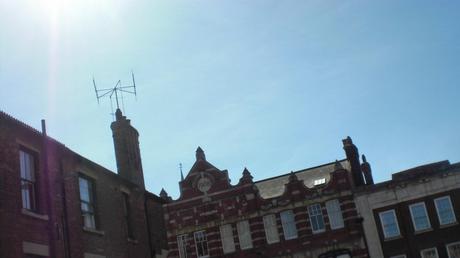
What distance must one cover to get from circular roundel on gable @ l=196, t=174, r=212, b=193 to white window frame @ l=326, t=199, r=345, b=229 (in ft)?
31.1

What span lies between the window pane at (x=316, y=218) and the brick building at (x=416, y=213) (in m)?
2.87

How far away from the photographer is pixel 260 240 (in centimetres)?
4462

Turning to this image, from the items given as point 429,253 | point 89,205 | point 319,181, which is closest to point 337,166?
point 319,181

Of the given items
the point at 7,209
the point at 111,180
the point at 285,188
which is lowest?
the point at 7,209

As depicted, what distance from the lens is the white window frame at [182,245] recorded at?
46312 mm

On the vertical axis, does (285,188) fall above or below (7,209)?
above

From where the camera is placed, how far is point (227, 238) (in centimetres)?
4572

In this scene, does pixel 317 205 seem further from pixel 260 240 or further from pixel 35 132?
pixel 35 132

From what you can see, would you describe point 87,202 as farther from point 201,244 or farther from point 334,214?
point 334,214

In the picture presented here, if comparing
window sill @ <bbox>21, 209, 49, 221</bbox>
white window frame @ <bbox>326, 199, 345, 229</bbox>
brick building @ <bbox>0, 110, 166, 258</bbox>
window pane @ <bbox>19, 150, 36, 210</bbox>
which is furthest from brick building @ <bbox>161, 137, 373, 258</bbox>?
window pane @ <bbox>19, 150, 36, 210</bbox>

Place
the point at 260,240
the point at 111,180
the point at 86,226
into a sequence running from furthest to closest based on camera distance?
1. the point at 260,240
2. the point at 111,180
3. the point at 86,226

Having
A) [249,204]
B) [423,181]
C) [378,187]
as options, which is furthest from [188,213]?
[423,181]

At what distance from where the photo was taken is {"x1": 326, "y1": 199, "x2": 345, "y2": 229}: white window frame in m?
43.3

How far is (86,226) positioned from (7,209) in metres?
4.85
